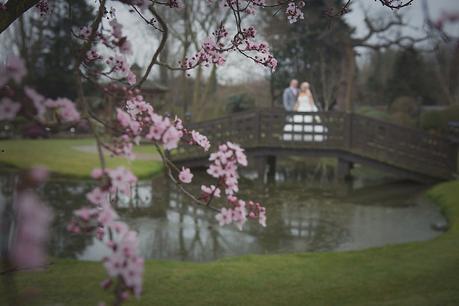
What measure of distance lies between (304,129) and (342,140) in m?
1.16

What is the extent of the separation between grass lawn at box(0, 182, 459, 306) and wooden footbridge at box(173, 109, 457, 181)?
741cm

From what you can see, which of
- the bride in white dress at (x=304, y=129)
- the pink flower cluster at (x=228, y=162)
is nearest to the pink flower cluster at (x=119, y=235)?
the pink flower cluster at (x=228, y=162)

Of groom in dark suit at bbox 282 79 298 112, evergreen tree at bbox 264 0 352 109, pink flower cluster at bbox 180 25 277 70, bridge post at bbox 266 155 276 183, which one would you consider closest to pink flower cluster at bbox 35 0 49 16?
pink flower cluster at bbox 180 25 277 70

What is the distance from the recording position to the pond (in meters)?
7.54

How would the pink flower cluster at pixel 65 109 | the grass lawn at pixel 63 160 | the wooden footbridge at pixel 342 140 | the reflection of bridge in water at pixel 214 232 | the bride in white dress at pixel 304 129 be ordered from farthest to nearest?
the bride in white dress at pixel 304 129 → the grass lawn at pixel 63 160 → the wooden footbridge at pixel 342 140 → the reflection of bridge in water at pixel 214 232 → the pink flower cluster at pixel 65 109

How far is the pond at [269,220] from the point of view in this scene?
24.7 ft

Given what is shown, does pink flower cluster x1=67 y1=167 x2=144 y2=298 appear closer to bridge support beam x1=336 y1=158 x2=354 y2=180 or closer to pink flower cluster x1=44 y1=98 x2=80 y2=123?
pink flower cluster x1=44 y1=98 x2=80 y2=123

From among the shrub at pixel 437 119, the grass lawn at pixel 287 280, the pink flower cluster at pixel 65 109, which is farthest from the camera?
the shrub at pixel 437 119

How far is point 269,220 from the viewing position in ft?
30.8

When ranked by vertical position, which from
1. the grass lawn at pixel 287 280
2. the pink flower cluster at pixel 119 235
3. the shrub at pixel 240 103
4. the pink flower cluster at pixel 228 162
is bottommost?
the grass lawn at pixel 287 280

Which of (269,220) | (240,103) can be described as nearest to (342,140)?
(269,220)

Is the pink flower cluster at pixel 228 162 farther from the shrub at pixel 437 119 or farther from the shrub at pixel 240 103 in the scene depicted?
the shrub at pixel 240 103

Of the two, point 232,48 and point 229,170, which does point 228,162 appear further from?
point 232,48

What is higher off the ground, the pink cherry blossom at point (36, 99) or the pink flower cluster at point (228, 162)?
the pink cherry blossom at point (36, 99)
